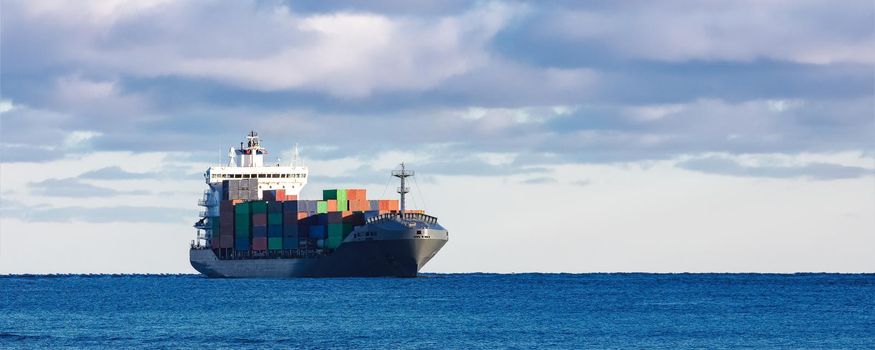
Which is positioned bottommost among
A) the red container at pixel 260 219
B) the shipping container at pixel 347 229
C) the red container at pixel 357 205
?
the shipping container at pixel 347 229

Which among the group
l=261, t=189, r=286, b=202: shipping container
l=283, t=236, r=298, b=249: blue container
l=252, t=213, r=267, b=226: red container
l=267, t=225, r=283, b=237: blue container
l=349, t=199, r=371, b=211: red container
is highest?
l=261, t=189, r=286, b=202: shipping container

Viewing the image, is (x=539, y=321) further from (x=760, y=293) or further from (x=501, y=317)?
(x=760, y=293)

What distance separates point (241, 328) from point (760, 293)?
76.4m

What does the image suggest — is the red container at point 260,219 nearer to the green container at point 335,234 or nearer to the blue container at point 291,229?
the blue container at point 291,229

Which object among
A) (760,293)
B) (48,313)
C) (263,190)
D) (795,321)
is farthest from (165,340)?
(263,190)

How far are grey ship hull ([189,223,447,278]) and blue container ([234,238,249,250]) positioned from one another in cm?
152

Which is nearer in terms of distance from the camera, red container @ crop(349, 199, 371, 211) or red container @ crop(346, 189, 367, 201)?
red container @ crop(349, 199, 371, 211)

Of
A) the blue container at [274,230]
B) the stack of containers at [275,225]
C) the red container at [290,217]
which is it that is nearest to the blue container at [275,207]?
the stack of containers at [275,225]

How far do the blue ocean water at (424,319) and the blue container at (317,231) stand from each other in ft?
54.0

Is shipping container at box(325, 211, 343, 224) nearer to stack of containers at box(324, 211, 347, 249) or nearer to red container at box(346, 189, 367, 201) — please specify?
stack of containers at box(324, 211, 347, 249)

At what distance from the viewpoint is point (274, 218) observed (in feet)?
529

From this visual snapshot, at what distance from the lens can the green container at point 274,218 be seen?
527ft

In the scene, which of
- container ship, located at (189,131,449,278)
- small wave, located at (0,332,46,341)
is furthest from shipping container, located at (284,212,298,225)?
small wave, located at (0,332,46,341)

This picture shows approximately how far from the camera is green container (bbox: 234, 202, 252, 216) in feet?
536
